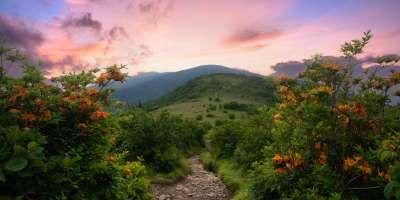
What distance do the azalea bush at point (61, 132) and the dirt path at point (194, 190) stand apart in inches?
267

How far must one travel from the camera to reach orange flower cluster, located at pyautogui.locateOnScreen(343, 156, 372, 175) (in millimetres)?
5551

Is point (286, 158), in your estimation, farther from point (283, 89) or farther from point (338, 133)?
point (283, 89)

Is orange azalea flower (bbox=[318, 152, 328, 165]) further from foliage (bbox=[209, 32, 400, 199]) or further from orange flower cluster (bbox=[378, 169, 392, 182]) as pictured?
orange flower cluster (bbox=[378, 169, 392, 182])

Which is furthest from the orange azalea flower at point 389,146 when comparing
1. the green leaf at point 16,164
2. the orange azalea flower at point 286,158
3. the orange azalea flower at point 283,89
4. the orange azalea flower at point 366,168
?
the green leaf at point 16,164

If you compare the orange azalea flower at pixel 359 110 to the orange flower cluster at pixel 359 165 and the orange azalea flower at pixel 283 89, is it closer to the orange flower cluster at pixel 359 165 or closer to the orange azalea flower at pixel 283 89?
the orange flower cluster at pixel 359 165

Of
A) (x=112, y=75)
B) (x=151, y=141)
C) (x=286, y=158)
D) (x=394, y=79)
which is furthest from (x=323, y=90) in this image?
(x=151, y=141)

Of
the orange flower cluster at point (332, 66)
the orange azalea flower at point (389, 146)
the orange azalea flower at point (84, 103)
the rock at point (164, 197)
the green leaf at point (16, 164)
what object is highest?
the orange flower cluster at point (332, 66)

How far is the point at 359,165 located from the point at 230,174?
9.72m

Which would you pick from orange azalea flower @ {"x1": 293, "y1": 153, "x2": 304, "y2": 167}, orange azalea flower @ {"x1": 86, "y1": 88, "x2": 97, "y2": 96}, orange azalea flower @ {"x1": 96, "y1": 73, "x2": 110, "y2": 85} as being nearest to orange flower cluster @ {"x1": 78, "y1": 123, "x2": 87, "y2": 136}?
orange azalea flower @ {"x1": 86, "y1": 88, "x2": 97, "y2": 96}

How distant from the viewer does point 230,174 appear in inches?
594

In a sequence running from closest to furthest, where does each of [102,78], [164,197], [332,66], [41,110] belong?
[41,110] < [102,78] < [332,66] < [164,197]

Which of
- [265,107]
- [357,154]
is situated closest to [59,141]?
[357,154]

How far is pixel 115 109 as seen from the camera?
260 inches

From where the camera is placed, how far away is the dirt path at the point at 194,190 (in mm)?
12734
